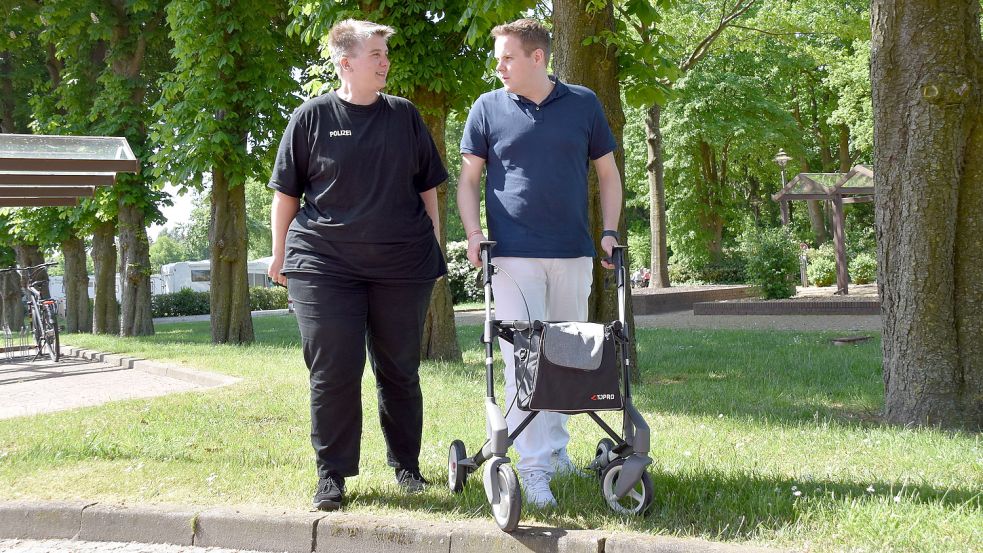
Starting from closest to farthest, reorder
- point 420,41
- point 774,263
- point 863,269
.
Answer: point 420,41, point 774,263, point 863,269

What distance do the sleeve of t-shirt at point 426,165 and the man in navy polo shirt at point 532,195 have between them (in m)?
0.22

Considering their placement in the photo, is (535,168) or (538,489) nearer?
(538,489)

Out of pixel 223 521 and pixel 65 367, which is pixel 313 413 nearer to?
pixel 223 521

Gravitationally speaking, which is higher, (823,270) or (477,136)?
(477,136)

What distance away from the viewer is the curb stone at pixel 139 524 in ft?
14.5

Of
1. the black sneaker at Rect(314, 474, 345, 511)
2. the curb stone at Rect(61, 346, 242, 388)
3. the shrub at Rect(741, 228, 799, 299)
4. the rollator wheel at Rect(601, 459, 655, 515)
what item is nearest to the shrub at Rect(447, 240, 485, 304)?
the shrub at Rect(741, 228, 799, 299)

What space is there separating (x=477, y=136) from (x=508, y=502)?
1.74 meters

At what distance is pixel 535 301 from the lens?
4.45 meters

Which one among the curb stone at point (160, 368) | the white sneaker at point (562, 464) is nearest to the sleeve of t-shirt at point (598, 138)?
the white sneaker at point (562, 464)

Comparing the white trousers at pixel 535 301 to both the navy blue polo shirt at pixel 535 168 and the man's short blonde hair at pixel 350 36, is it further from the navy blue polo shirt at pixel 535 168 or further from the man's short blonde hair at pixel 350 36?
the man's short blonde hair at pixel 350 36

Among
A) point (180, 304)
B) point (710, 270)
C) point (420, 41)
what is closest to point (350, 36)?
point (420, 41)

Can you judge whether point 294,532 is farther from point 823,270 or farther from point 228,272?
point 823,270

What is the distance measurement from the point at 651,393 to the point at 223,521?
4.66 meters

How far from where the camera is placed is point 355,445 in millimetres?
4559
